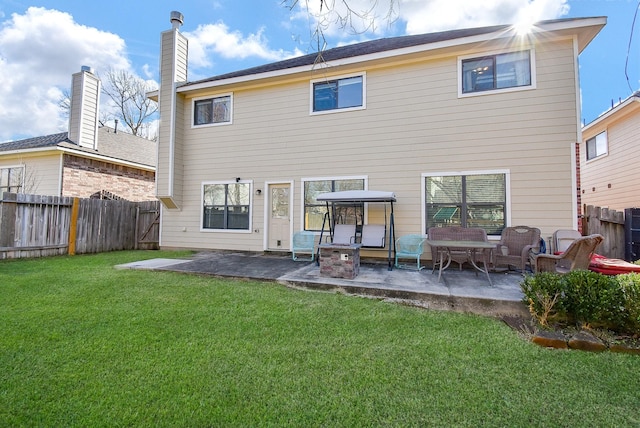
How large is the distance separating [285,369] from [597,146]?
14.2 meters

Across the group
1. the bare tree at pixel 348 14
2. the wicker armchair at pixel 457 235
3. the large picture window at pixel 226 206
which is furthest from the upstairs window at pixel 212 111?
the wicker armchair at pixel 457 235

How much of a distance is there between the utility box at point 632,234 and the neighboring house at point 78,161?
1686 centimetres

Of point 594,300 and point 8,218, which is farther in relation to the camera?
point 8,218

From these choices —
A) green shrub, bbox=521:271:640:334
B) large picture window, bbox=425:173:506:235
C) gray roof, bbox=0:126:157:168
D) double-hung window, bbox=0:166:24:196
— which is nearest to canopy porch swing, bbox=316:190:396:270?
large picture window, bbox=425:173:506:235

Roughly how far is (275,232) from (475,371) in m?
6.52

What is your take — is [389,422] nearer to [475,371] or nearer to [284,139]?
[475,371]

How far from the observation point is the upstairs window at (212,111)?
29.9ft

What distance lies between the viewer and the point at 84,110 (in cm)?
1157

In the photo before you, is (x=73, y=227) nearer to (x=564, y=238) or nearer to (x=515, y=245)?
(x=515, y=245)

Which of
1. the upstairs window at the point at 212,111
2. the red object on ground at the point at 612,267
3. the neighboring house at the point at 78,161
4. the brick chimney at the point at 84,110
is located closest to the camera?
the red object on ground at the point at 612,267

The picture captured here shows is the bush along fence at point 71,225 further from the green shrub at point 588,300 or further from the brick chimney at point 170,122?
the green shrub at point 588,300

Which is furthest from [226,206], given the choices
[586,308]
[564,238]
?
[564,238]

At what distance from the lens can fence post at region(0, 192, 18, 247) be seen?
707 centimetres

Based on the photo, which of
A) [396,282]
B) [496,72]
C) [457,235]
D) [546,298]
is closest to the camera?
[546,298]
